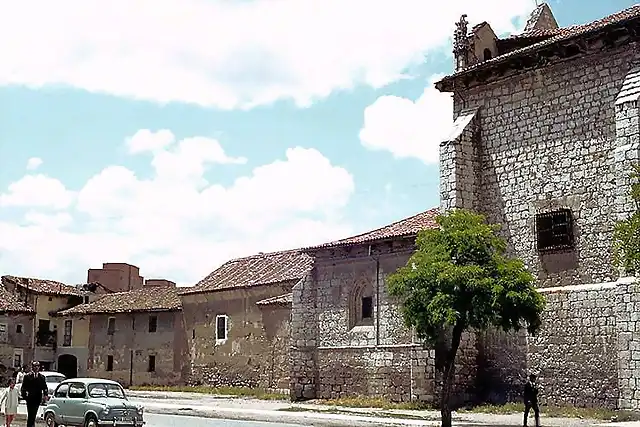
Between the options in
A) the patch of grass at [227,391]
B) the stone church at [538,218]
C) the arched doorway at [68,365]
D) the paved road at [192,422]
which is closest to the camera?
the paved road at [192,422]

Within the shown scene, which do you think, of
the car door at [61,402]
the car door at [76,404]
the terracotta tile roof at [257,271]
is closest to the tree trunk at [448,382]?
the car door at [76,404]

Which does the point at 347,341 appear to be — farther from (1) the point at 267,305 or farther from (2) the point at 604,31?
(2) the point at 604,31

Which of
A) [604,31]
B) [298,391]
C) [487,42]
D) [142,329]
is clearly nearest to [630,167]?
[604,31]

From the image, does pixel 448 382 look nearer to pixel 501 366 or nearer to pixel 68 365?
pixel 501 366

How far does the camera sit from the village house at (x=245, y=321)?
3625cm

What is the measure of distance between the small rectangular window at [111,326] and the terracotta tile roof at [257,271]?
24.1 ft

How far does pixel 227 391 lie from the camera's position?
122 ft

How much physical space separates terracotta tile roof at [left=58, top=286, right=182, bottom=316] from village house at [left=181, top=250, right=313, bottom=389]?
2263 mm

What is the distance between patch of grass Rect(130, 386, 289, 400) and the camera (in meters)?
33.1

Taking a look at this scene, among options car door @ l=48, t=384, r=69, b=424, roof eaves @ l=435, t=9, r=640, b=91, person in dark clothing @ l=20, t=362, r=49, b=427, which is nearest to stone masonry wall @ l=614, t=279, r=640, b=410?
roof eaves @ l=435, t=9, r=640, b=91

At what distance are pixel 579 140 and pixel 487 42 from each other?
5.63 meters

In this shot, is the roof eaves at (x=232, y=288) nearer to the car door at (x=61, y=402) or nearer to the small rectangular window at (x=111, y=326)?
the small rectangular window at (x=111, y=326)

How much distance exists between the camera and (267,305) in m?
36.4

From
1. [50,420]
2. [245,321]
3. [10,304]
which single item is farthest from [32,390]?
[10,304]
